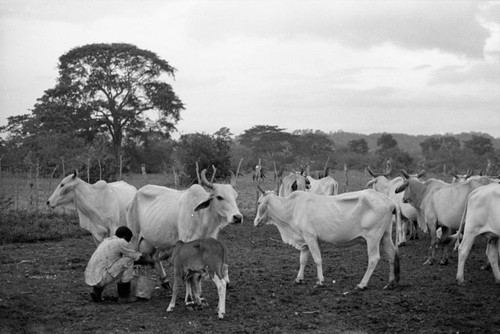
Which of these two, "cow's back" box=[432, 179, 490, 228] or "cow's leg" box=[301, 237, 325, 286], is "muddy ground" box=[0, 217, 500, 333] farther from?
"cow's back" box=[432, 179, 490, 228]

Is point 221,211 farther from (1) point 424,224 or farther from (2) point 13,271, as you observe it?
(1) point 424,224

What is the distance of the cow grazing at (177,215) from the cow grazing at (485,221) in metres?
3.27

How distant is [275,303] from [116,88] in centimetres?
2676

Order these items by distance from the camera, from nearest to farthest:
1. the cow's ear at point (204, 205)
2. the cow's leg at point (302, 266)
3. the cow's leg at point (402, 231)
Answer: the cow's ear at point (204, 205) < the cow's leg at point (302, 266) < the cow's leg at point (402, 231)

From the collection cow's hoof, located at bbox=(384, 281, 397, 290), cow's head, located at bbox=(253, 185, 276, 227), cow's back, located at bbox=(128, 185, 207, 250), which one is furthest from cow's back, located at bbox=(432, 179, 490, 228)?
cow's back, located at bbox=(128, 185, 207, 250)

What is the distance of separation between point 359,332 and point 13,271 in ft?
19.0

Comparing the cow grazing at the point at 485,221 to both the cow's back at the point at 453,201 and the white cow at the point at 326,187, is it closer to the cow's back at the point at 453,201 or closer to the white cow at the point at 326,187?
the cow's back at the point at 453,201

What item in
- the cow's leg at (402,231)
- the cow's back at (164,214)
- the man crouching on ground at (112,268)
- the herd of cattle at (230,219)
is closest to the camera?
the herd of cattle at (230,219)

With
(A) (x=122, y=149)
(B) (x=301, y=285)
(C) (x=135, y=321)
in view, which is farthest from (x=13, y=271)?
(A) (x=122, y=149)

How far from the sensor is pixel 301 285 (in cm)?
892

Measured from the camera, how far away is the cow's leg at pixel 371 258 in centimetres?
851

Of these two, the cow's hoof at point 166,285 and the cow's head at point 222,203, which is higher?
the cow's head at point 222,203

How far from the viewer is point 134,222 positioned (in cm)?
891

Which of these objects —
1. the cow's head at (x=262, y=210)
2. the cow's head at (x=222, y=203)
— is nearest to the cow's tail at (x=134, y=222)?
the cow's head at (x=222, y=203)
